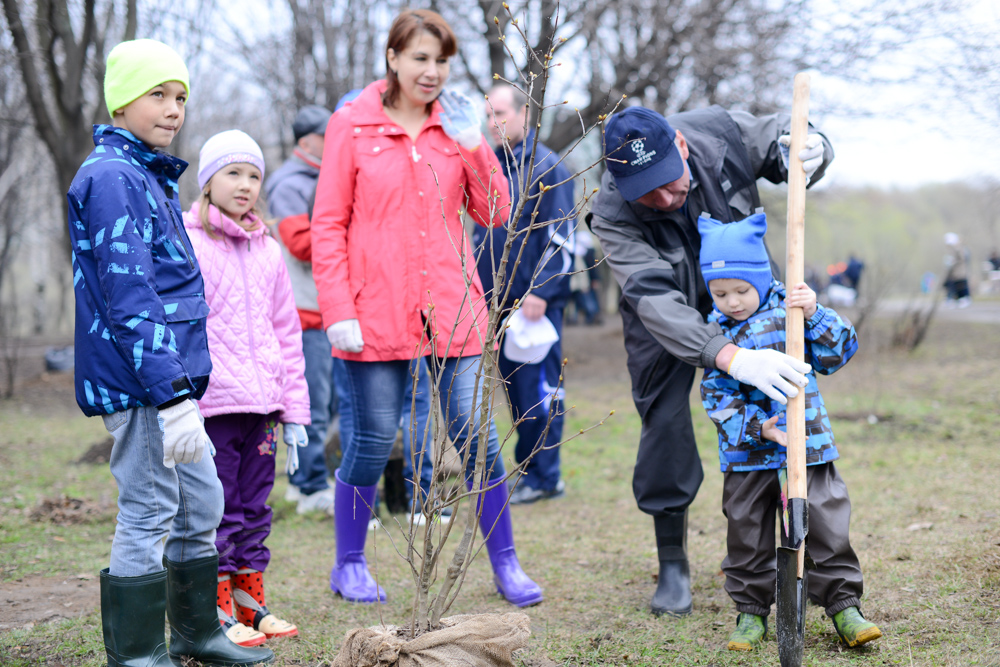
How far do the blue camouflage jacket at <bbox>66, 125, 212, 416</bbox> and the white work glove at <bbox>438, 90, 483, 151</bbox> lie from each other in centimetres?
118

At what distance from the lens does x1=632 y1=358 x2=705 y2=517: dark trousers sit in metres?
3.04

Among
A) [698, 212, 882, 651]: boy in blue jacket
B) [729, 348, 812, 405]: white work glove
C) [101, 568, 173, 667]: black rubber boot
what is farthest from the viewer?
[698, 212, 882, 651]: boy in blue jacket

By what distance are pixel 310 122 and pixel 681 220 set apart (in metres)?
2.81

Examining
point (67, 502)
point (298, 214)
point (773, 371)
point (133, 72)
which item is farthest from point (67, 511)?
point (773, 371)

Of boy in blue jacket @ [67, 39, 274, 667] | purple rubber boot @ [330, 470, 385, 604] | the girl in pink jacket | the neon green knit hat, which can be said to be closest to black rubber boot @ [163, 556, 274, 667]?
boy in blue jacket @ [67, 39, 274, 667]

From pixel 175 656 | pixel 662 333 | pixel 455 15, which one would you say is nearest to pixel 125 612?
pixel 175 656

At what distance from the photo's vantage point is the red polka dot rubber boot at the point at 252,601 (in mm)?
2922

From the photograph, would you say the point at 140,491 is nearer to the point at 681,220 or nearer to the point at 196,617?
the point at 196,617

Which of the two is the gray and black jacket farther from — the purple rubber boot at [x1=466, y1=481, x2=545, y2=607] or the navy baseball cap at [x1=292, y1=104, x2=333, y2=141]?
the navy baseball cap at [x1=292, y1=104, x2=333, y2=141]

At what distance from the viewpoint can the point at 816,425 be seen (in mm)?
2596

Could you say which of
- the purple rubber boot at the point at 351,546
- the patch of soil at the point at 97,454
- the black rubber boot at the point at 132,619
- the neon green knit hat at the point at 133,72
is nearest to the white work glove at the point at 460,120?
the neon green knit hat at the point at 133,72

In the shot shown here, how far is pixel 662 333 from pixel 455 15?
26.2 ft

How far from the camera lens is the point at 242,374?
9.25ft

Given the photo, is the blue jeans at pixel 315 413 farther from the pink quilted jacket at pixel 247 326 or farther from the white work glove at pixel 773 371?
the white work glove at pixel 773 371
